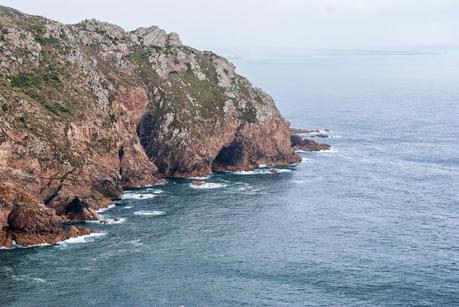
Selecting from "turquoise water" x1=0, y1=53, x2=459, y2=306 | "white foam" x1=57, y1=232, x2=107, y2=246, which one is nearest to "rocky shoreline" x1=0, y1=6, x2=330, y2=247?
"white foam" x1=57, y1=232, x2=107, y2=246

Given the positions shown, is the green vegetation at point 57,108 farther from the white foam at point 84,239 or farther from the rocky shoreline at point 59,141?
the white foam at point 84,239

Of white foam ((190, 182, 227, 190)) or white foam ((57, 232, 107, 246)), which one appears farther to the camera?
white foam ((190, 182, 227, 190))

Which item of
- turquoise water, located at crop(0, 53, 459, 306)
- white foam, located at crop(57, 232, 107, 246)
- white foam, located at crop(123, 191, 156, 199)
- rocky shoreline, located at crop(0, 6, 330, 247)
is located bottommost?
turquoise water, located at crop(0, 53, 459, 306)

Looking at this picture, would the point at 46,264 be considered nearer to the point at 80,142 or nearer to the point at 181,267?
the point at 181,267

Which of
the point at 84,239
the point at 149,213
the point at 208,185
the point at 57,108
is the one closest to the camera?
the point at 84,239

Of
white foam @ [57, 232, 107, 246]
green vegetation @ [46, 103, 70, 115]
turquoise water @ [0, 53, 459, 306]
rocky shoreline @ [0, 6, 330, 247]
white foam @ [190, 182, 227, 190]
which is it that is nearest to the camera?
turquoise water @ [0, 53, 459, 306]

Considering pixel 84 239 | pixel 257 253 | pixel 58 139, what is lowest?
pixel 257 253

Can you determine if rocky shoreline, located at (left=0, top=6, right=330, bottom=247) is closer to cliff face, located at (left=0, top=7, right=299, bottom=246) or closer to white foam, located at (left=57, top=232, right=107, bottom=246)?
cliff face, located at (left=0, top=7, right=299, bottom=246)

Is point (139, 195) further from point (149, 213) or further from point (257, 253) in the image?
point (257, 253)

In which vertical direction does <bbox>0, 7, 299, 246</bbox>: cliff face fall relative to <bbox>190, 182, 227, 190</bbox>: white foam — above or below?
above

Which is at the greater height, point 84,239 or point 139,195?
point 139,195

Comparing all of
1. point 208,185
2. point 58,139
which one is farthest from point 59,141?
point 208,185

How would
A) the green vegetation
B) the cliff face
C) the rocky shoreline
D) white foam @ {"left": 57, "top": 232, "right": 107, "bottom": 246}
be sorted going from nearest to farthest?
white foam @ {"left": 57, "top": 232, "right": 107, "bottom": 246} → the rocky shoreline → the cliff face → the green vegetation
